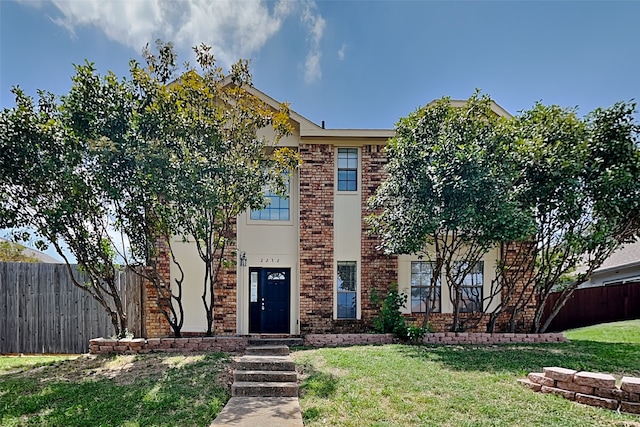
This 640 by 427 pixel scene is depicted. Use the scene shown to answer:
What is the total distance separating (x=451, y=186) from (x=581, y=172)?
3.27 meters

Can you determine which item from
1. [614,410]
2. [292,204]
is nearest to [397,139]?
[292,204]

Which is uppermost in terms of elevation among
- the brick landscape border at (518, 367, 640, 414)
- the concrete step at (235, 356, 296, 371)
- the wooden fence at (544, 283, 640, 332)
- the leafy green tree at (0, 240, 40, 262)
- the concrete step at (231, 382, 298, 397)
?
the leafy green tree at (0, 240, 40, 262)

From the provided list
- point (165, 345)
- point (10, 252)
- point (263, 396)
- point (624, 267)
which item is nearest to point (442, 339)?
point (263, 396)

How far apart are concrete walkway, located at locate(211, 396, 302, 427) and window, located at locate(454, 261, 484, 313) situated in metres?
7.47

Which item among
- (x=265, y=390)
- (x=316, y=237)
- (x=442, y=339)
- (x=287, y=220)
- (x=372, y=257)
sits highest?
(x=287, y=220)

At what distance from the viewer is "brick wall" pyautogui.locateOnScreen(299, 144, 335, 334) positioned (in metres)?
11.0

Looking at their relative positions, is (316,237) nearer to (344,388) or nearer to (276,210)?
(276,210)

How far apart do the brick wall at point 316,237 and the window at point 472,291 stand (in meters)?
3.96

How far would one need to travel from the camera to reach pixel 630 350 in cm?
835

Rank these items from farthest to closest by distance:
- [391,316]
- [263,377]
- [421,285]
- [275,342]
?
1. [421,285]
2. [391,316]
3. [275,342]
4. [263,377]

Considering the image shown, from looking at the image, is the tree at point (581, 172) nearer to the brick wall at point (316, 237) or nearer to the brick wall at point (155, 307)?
the brick wall at point (316, 237)

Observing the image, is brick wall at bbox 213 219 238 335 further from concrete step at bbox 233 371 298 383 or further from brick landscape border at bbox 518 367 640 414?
brick landscape border at bbox 518 367 640 414

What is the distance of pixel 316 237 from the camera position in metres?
11.2

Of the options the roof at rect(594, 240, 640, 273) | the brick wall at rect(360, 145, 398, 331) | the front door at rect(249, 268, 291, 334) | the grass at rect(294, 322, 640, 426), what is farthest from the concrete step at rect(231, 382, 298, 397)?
the roof at rect(594, 240, 640, 273)
